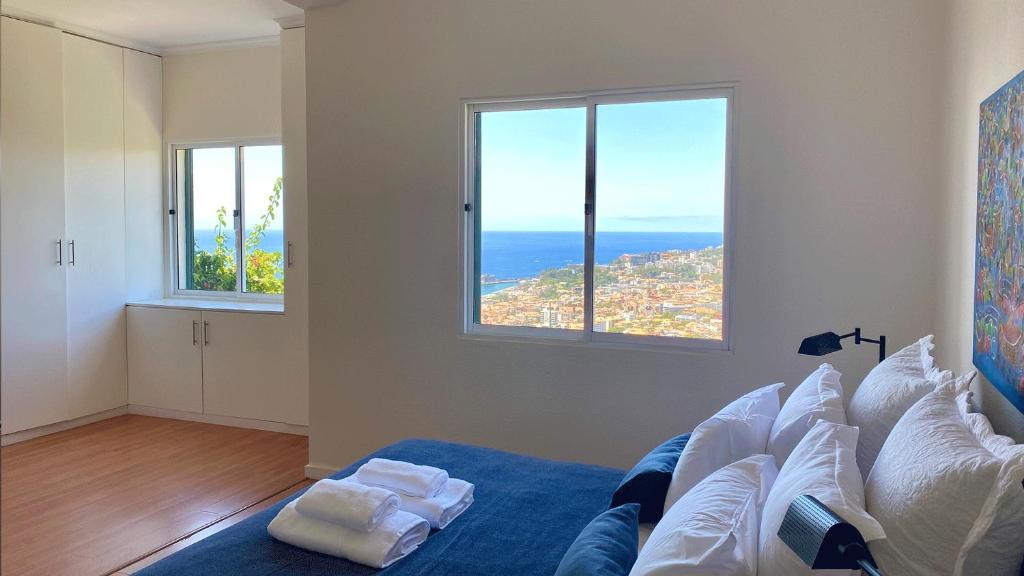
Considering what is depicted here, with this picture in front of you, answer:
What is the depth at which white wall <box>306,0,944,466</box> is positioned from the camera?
10.00 ft

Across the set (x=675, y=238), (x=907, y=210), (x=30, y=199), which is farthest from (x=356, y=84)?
(x=907, y=210)

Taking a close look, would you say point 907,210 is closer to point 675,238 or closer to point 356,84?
point 675,238

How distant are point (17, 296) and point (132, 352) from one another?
3.21 ft

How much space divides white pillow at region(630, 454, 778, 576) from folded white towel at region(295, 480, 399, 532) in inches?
32.0

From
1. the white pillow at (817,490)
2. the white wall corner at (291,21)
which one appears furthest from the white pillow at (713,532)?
the white wall corner at (291,21)

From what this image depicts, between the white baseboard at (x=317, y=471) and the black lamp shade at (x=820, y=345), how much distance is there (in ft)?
9.02

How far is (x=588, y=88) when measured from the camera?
11.6 feet

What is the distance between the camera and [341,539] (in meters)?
2.01

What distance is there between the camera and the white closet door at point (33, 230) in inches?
182

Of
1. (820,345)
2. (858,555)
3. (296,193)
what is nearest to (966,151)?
(820,345)

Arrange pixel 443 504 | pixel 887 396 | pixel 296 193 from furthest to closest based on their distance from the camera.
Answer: pixel 296 193 < pixel 443 504 < pixel 887 396

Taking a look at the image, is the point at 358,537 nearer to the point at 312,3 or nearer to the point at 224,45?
the point at 312,3

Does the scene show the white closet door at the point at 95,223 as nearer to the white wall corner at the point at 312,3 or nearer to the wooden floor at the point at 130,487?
the wooden floor at the point at 130,487

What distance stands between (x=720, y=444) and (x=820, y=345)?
0.71 metres
